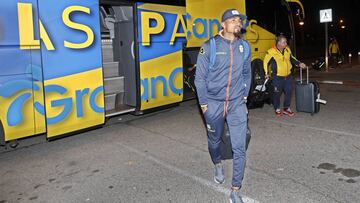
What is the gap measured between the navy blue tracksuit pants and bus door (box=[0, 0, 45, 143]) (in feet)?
8.91

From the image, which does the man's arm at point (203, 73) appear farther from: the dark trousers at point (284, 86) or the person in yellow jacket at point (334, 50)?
the person in yellow jacket at point (334, 50)

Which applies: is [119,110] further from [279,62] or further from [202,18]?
[279,62]

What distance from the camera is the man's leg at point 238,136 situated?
3.90 m

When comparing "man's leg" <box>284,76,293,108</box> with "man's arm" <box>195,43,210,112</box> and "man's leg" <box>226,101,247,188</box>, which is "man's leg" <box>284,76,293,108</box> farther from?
"man's arm" <box>195,43,210,112</box>

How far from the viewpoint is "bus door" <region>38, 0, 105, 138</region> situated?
Result: 18.4 feet

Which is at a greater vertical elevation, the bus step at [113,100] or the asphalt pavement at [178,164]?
the bus step at [113,100]

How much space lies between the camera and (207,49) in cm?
401

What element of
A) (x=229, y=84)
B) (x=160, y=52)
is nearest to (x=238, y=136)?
(x=229, y=84)

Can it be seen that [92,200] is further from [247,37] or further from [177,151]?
[247,37]

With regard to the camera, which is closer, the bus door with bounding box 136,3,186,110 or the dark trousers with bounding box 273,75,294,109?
the bus door with bounding box 136,3,186,110

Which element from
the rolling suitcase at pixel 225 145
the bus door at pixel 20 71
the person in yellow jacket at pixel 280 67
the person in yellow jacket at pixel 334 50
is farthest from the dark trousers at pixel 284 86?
the person in yellow jacket at pixel 334 50

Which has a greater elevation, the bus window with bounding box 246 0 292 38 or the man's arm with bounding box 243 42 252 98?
the bus window with bounding box 246 0 292 38

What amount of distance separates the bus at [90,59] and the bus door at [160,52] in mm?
19


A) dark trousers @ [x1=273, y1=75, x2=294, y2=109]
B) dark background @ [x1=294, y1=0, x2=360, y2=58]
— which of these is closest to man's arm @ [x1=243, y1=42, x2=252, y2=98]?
dark trousers @ [x1=273, y1=75, x2=294, y2=109]
